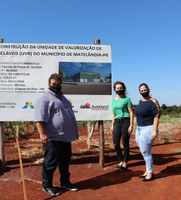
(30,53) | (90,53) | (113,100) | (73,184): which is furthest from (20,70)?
(73,184)

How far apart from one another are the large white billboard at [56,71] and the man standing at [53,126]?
65.2 inches

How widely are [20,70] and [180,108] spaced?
34.6m

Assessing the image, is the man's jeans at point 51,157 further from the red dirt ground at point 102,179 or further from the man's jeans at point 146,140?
the man's jeans at point 146,140

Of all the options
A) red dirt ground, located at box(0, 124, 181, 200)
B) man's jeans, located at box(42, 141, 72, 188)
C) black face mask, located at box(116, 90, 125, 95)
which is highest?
black face mask, located at box(116, 90, 125, 95)

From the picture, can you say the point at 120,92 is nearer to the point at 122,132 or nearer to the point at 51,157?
the point at 122,132

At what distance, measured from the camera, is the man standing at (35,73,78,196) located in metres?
5.54

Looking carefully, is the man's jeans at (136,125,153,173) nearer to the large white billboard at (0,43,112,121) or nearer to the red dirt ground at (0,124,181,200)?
the red dirt ground at (0,124,181,200)

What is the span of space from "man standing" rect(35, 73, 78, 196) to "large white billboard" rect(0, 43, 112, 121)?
1656mm

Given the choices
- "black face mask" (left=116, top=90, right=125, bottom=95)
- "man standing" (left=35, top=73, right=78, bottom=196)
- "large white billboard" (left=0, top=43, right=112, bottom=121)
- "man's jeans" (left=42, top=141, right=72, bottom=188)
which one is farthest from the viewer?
"large white billboard" (left=0, top=43, right=112, bottom=121)

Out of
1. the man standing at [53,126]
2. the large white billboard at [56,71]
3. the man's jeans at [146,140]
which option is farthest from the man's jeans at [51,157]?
the large white billboard at [56,71]

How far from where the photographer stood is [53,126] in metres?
5.64

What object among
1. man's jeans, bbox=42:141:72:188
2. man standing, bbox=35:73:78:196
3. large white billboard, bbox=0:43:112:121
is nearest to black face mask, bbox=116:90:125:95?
large white billboard, bbox=0:43:112:121

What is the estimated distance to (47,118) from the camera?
5562mm

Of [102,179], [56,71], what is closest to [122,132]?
[102,179]
